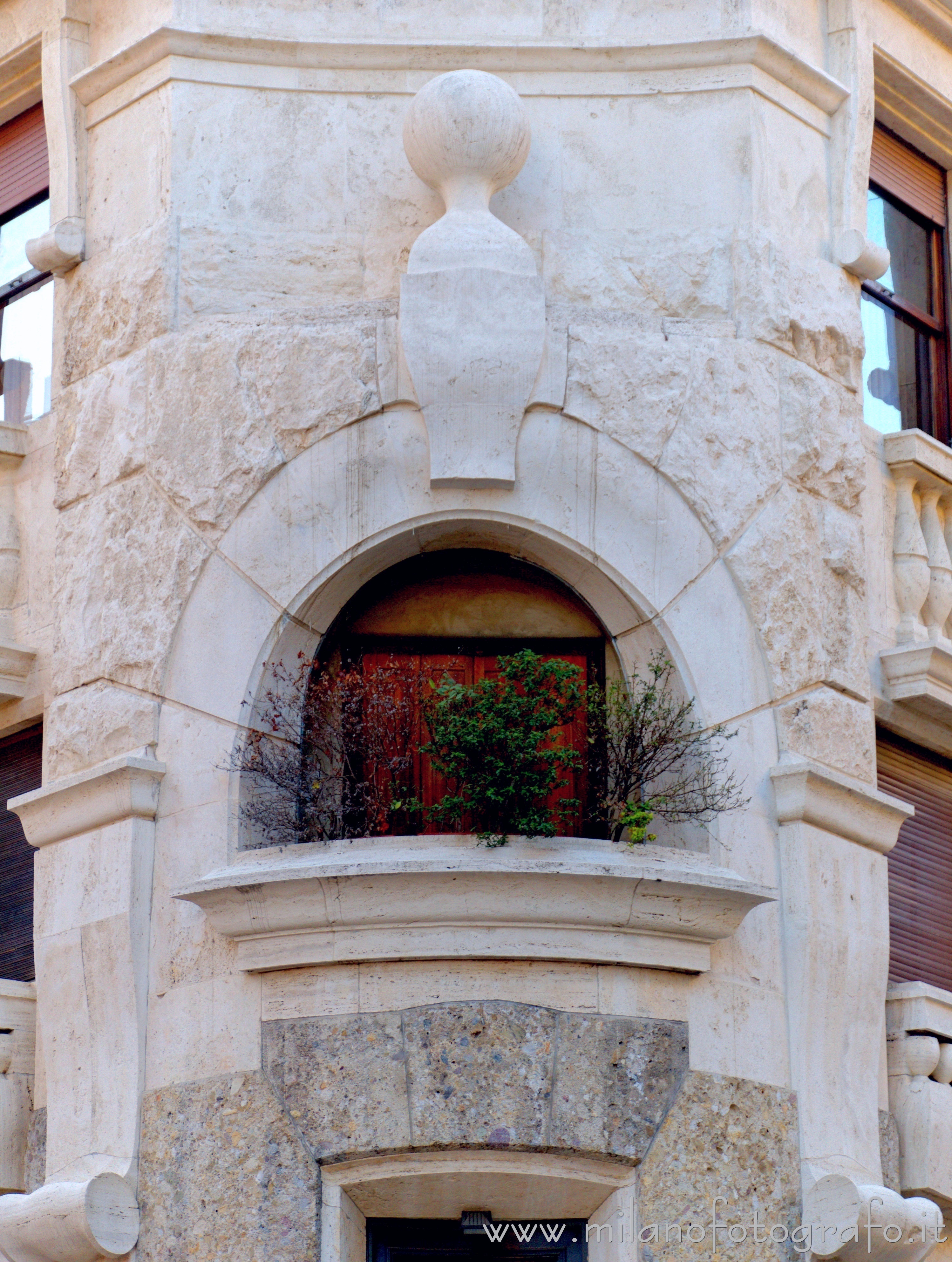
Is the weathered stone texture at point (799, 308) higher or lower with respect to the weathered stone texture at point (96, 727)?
higher

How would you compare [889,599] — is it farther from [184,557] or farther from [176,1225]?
[176,1225]

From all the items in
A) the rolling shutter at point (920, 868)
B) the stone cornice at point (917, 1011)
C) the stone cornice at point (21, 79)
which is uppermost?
the stone cornice at point (21, 79)

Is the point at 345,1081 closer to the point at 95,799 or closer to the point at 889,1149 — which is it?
the point at 95,799

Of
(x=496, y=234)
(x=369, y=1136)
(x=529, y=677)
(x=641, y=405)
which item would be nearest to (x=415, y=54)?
(x=496, y=234)

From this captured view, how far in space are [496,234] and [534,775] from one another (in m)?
2.82

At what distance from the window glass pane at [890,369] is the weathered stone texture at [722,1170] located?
13.9 feet

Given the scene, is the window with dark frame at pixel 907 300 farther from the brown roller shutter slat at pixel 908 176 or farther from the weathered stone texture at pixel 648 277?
the weathered stone texture at pixel 648 277

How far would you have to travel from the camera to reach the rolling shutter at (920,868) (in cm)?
1166

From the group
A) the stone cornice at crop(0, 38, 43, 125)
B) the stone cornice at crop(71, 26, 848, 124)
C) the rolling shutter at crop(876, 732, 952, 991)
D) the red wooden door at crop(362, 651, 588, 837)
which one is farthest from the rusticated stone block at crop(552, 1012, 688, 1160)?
the stone cornice at crop(0, 38, 43, 125)

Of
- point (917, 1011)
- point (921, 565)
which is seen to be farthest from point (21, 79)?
point (917, 1011)

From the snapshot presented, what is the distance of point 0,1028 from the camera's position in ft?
35.9

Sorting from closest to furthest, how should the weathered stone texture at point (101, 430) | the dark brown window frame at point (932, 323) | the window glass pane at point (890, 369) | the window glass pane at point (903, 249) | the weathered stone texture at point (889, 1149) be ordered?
the weathered stone texture at point (889, 1149) → the weathered stone texture at point (101, 430) → the window glass pane at point (890, 369) → the dark brown window frame at point (932, 323) → the window glass pane at point (903, 249)

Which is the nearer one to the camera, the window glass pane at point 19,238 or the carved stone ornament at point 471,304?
the carved stone ornament at point 471,304

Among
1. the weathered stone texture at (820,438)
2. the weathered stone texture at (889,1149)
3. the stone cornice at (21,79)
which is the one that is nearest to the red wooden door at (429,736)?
the weathered stone texture at (820,438)
